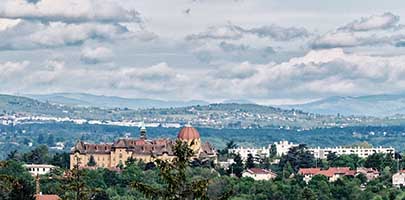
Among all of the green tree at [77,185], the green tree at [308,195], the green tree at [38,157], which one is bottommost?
the green tree at [308,195]

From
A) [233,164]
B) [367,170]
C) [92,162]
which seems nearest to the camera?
[367,170]

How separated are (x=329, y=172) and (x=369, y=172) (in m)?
4.98

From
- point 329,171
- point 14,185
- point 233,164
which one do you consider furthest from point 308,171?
point 14,185

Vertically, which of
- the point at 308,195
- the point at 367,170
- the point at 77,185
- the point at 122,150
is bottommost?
the point at 308,195

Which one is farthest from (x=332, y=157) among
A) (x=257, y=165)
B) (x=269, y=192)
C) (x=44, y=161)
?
(x=269, y=192)

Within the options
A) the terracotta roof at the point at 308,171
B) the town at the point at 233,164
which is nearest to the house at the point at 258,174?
the town at the point at 233,164

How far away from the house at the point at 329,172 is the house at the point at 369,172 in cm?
107

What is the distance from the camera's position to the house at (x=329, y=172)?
140350 millimetres

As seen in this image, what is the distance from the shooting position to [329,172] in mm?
146000

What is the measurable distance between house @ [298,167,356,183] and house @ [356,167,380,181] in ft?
3.52

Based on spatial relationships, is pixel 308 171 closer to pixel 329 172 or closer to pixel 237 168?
pixel 329 172

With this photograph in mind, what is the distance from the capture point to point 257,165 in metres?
167

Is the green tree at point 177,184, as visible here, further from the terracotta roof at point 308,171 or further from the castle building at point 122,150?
the castle building at point 122,150

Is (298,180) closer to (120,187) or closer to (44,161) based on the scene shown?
(120,187)
